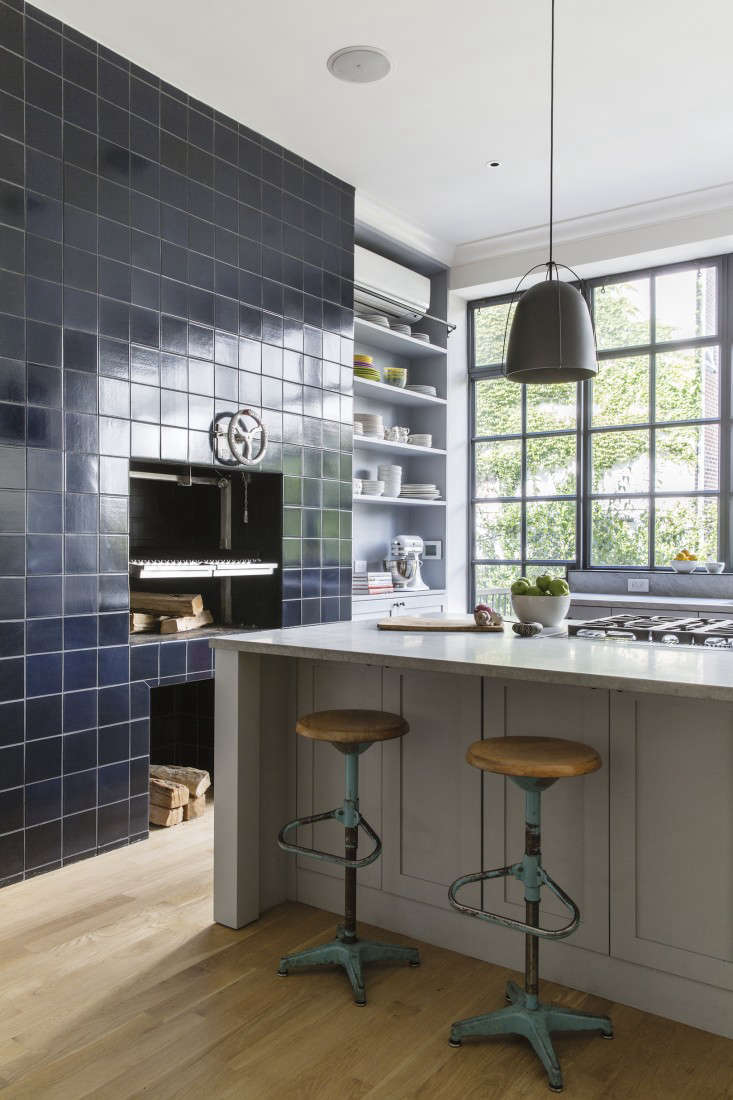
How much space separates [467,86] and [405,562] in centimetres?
273

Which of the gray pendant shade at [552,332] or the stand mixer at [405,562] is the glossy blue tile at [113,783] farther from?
the stand mixer at [405,562]

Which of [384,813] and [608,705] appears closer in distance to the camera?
[608,705]

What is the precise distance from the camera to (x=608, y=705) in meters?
2.21

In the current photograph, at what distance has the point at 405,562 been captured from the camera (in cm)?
545

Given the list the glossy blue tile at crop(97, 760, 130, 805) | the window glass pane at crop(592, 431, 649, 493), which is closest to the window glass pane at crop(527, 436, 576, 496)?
the window glass pane at crop(592, 431, 649, 493)

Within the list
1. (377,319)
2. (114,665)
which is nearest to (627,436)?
(377,319)

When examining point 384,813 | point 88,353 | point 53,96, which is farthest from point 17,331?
point 384,813

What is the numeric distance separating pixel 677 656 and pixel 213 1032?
1.47 metres

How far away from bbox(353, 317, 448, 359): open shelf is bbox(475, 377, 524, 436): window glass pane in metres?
0.43

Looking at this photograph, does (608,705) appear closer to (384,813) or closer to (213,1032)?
(384,813)

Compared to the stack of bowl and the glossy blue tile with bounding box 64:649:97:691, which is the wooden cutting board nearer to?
the glossy blue tile with bounding box 64:649:97:691

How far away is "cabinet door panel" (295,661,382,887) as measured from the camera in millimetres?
2633

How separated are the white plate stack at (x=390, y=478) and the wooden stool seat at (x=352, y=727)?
312 cm

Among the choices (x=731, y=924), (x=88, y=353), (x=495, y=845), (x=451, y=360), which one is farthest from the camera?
(x=451, y=360)
